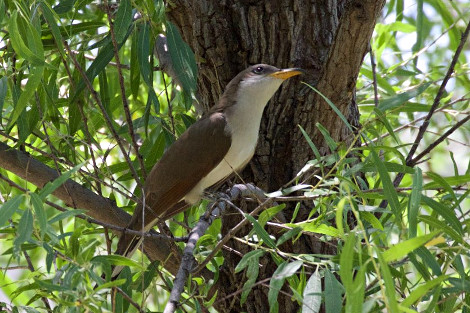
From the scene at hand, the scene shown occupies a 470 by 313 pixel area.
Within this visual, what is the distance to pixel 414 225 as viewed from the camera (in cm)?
172

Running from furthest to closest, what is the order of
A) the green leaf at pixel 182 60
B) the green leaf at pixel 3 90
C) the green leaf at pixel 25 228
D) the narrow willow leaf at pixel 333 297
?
the green leaf at pixel 182 60
the green leaf at pixel 3 90
the narrow willow leaf at pixel 333 297
the green leaf at pixel 25 228

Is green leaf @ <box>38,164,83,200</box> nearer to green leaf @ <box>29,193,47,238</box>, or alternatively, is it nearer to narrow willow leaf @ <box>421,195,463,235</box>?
green leaf @ <box>29,193,47,238</box>

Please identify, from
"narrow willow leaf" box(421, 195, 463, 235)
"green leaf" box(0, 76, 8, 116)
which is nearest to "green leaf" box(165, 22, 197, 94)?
"green leaf" box(0, 76, 8, 116)

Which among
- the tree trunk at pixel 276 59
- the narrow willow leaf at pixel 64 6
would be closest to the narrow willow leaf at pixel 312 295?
the tree trunk at pixel 276 59

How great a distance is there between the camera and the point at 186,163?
2932 mm

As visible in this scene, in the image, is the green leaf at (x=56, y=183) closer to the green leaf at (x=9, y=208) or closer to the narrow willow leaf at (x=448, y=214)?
the green leaf at (x=9, y=208)

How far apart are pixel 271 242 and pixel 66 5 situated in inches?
45.6

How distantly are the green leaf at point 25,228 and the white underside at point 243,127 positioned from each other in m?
1.16

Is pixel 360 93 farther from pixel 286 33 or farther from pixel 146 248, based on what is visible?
pixel 146 248

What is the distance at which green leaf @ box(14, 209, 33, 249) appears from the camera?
5.17ft

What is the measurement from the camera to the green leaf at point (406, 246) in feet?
4.88

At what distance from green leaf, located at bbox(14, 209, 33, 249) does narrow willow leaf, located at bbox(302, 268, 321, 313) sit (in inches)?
25.3

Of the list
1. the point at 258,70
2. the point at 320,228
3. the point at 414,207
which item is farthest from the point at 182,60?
the point at 414,207

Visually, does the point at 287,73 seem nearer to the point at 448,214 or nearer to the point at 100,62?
the point at 100,62
